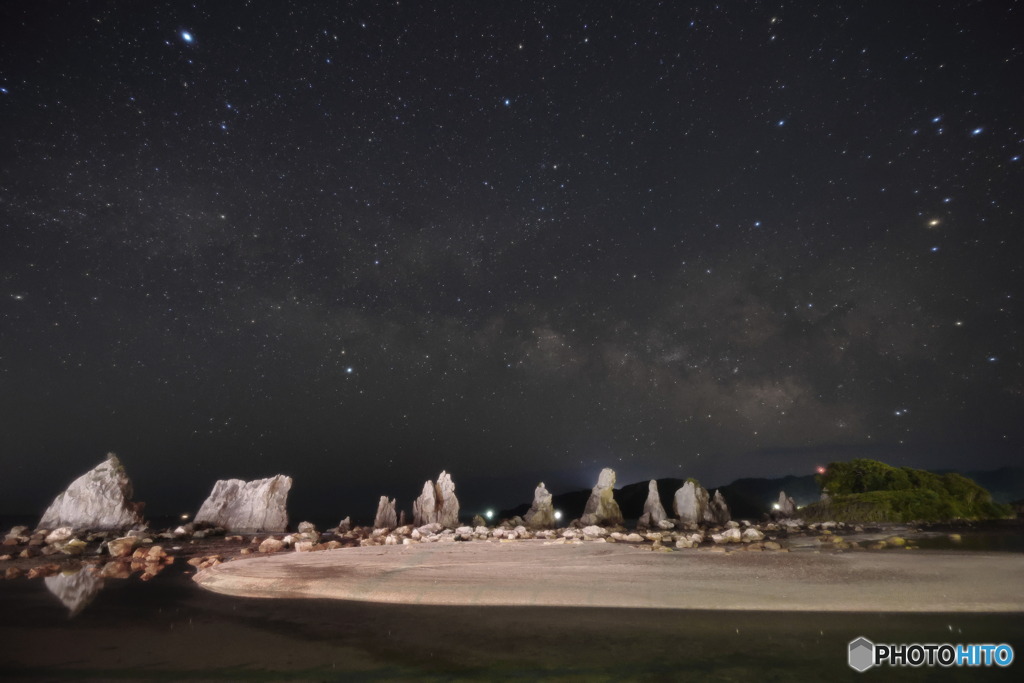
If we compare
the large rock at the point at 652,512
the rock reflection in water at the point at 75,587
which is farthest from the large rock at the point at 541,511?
the rock reflection in water at the point at 75,587

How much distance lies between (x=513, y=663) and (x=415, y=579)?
885cm

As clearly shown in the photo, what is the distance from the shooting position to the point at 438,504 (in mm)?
63531

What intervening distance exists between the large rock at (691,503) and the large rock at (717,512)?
2.98ft

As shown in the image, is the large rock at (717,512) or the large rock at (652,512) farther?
the large rock at (717,512)

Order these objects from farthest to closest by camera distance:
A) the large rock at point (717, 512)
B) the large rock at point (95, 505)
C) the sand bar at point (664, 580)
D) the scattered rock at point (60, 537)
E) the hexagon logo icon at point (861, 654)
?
1. the large rock at point (717, 512)
2. the large rock at point (95, 505)
3. the scattered rock at point (60, 537)
4. the sand bar at point (664, 580)
5. the hexagon logo icon at point (861, 654)

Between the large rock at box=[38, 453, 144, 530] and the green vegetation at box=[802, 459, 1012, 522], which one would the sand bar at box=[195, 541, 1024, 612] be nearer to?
the green vegetation at box=[802, 459, 1012, 522]

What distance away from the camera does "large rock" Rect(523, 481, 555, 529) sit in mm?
61344

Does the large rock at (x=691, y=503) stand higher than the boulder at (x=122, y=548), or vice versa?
the boulder at (x=122, y=548)

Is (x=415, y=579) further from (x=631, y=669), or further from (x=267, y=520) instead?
(x=267, y=520)

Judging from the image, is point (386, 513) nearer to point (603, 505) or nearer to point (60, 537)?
point (603, 505)

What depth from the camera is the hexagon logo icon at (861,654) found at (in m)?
7.92

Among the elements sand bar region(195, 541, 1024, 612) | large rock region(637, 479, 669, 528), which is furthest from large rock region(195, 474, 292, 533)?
large rock region(637, 479, 669, 528)

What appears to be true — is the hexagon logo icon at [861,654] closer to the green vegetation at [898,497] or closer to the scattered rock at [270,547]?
the scattered rock at [270,547]

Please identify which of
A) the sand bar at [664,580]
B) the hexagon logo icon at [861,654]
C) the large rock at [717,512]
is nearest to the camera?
the hexagon logo icon at [861,654]
